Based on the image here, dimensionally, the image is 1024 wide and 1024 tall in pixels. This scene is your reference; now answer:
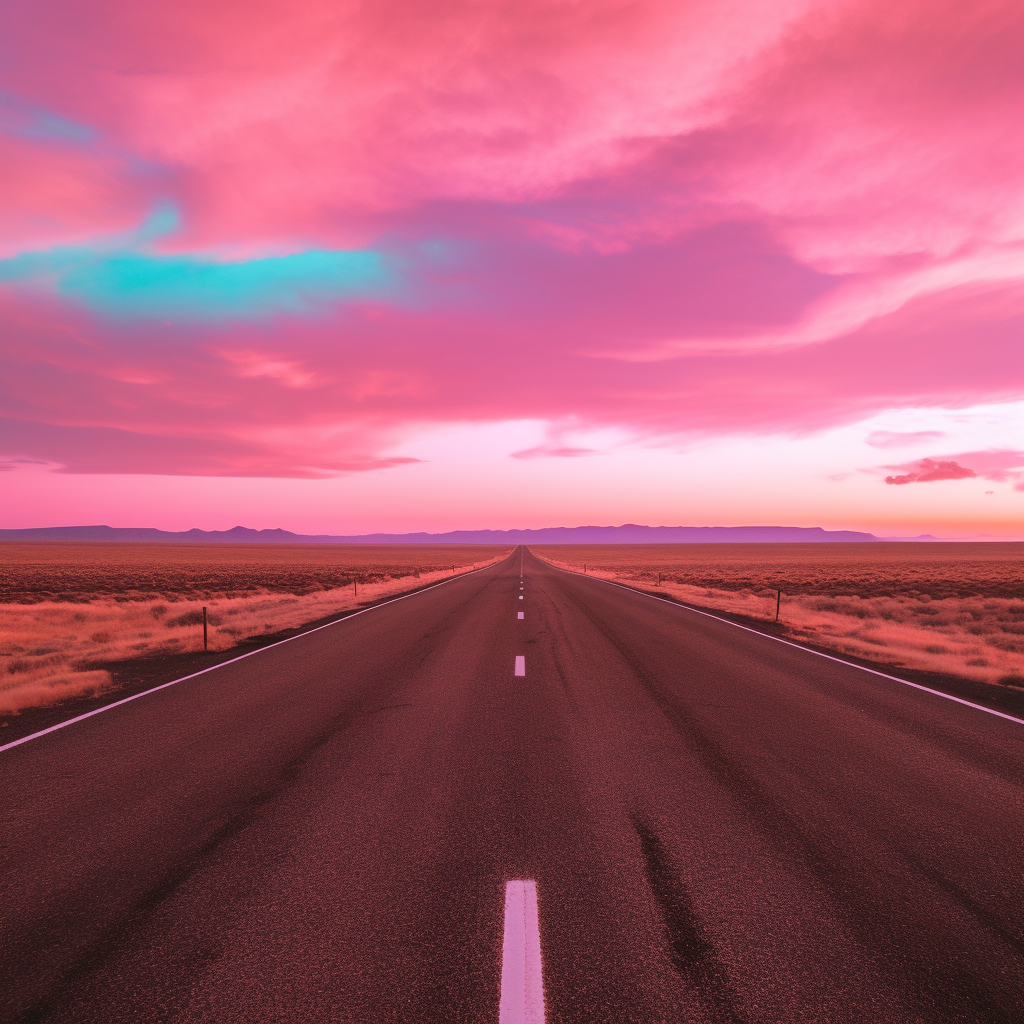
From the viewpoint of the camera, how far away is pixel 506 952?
9.75 ft

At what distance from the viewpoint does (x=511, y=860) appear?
391cm

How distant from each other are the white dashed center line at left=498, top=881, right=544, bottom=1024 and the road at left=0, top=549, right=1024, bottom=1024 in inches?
1.4

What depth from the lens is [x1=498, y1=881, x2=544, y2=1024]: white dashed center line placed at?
259 centimetres

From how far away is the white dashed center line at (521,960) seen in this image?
8.50 feet

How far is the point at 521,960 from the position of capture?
292 centimetres

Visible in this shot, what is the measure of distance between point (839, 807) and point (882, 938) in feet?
6.03

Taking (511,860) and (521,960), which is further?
(511,860)

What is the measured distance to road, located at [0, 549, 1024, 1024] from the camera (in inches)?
109

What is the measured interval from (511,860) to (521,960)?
3.27 ft

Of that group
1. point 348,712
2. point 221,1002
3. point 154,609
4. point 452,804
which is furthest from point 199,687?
point 154,609

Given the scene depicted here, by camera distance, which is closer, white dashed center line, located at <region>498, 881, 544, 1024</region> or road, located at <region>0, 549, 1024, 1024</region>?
white dashed center line, located at <region>498, 881, 544, 1024</region>

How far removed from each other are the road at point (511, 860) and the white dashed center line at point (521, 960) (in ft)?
0.12

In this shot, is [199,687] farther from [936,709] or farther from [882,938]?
[936,709]

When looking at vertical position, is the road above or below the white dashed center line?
below
